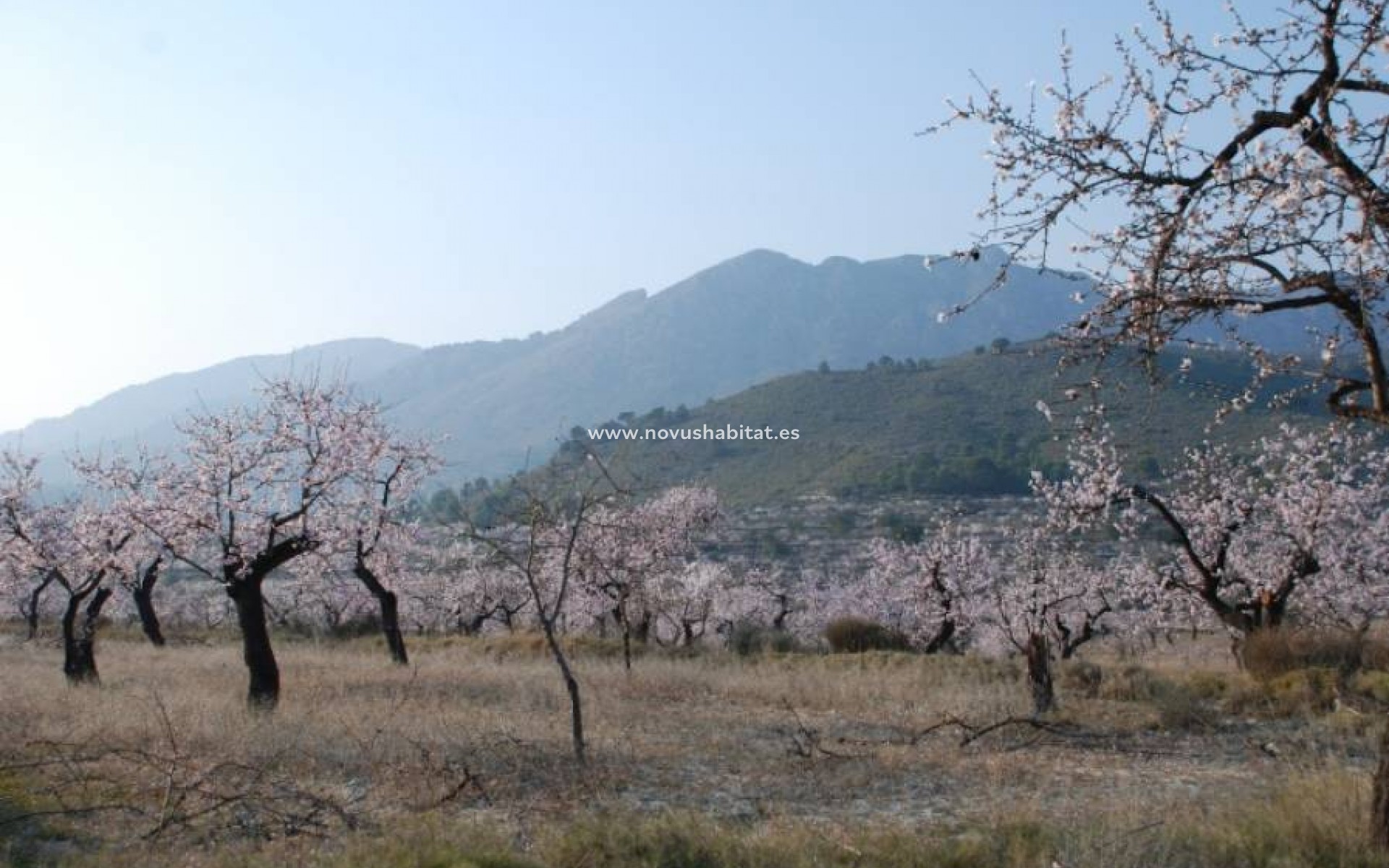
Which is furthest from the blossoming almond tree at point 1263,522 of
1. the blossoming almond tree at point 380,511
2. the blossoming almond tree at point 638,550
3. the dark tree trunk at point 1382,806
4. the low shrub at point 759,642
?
the blossoming almond tree at point 380,511

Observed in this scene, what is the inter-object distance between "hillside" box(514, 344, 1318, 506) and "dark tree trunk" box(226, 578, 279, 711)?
170ft

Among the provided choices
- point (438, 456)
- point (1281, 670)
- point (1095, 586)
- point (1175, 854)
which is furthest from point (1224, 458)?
point (1175, 854)

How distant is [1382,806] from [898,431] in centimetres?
9280

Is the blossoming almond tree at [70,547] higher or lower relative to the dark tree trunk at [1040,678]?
higher

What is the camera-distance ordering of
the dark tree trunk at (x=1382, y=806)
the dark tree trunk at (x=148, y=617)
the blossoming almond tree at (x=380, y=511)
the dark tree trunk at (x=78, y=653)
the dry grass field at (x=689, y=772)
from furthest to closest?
1. the dark tree trunk at (x=148, y=617)
2. the dark tree trunk at (x=78, y=653)
3. the blossoming almond tree at (x=380, y=511)
4. the dry grass field at (x=689, y=772)
5. the dark tree trunk at (x=1382, y=806)

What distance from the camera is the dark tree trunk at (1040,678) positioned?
643 inches

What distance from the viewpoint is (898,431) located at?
98938mm

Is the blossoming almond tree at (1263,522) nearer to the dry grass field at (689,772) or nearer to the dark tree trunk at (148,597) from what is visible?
the dry grass field at (689,772)

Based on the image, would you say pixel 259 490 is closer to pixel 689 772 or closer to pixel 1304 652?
pixel 689 772

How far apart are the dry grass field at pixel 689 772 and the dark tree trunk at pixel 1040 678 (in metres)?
0.45

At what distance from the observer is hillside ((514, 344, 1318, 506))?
3068 inches

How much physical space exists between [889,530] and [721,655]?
3934 centimetres

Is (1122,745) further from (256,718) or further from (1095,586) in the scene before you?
(1095,586)

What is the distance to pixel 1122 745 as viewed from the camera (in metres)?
14.0
